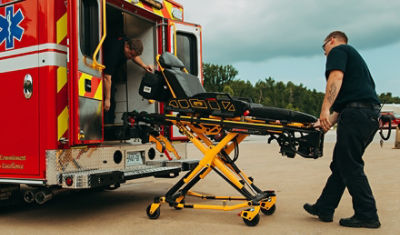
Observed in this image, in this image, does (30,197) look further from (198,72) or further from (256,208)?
(198,72)

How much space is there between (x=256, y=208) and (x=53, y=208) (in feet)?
9.60

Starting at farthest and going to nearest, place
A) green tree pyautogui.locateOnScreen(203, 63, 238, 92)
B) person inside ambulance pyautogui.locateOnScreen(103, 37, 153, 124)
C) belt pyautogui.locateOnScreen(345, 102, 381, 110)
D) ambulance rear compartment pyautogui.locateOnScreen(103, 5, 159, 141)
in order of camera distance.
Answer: green tree pyautogui.locateOnScreen(203, 63, 238, 92) → ambulance rear compartment pyautogui.locateOnScreen(103, 5, 159, 141) → person inside ambulance pyautogui.locateOnScreen(103, 37, 153, 124) → belt pyautogui.locateOnScreen(345, 102, 381, 110)

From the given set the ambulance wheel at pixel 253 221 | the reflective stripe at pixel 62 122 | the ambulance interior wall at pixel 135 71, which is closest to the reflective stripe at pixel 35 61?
the reflective stripe at pixel 62 122

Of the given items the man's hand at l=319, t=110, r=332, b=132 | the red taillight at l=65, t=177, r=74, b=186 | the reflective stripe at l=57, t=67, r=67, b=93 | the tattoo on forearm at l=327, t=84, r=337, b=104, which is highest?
the reflective stripe at l=57, t=67, r=67, b=93

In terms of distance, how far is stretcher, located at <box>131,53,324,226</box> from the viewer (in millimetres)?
4395

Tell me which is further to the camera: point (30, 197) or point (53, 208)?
point (53, 208)

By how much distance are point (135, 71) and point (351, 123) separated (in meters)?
3.77

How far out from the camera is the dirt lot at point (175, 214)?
4.34 metres

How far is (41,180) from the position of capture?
4.52 metres

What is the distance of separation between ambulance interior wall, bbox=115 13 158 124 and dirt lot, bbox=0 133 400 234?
1392mm

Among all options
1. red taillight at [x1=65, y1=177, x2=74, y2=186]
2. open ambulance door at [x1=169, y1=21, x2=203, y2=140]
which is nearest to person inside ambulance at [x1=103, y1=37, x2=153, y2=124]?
open ambulance door at [x1=169, y1=21, x2=203, y2=140]

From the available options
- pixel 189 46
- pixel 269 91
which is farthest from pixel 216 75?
pixel 189 46

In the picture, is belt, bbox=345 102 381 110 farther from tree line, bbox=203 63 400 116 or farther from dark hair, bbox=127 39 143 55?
tree line, bbox=203 63 400 116

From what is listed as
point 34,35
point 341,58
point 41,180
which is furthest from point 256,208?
point 34,35
